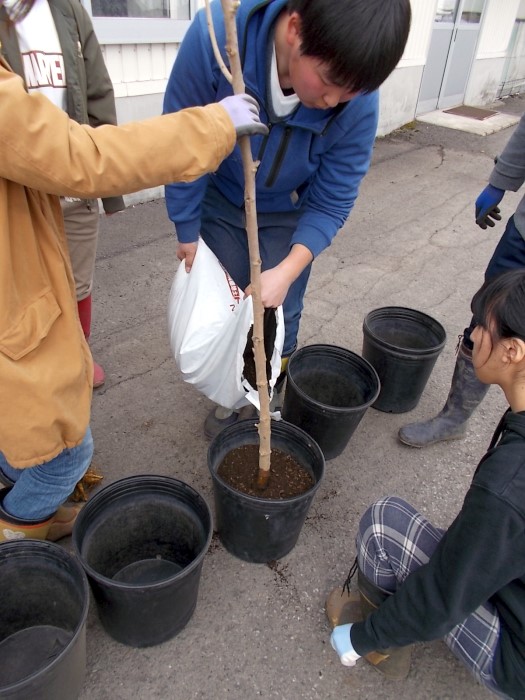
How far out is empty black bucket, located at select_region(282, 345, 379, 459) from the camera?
215cm

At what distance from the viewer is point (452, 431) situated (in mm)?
2525

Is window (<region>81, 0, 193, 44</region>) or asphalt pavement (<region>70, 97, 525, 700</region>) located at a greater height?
window (<region>81, 0, 193, 44</region>)

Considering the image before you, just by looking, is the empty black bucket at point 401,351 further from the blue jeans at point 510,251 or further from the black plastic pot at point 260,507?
the black plastic pot at point 260,507

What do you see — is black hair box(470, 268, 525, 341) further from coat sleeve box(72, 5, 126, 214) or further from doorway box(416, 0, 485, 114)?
doorway box(416, 0, 485, 114)

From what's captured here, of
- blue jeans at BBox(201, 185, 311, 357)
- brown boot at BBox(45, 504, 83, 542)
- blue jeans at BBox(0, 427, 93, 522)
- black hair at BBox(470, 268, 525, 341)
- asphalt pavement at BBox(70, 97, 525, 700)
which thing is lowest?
asphalt pavement at BBox(70, 97, 525, 700)

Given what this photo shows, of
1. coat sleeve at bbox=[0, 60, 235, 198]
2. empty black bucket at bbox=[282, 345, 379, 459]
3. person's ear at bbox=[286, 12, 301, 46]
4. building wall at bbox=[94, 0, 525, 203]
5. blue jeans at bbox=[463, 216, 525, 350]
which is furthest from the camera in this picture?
building wall at bbox=[94, 0, 525, 203]

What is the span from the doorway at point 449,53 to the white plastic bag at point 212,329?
730cm

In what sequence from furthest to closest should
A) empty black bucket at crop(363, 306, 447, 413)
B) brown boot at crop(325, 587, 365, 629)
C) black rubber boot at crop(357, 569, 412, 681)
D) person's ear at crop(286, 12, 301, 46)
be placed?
1. empty black bucket at crop(363, 306, 447, 413)
2. brown boot at crop(325, 587, 365, 629)
3. black rubber boot at crop(357, 569, 412, 681)
4. person's ear at crop(286, 12, 301, 46)

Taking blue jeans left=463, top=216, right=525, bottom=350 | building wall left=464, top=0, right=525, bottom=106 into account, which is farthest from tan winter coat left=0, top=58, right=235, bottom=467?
building wall left=464, top=0, right=525, bottom=106

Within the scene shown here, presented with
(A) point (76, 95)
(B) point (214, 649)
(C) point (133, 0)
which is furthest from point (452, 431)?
(C) point (133, 0)

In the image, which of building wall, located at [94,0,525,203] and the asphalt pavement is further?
building wall, located at [94,0,525,203]

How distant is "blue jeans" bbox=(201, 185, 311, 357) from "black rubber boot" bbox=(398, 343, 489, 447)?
96 centimetres

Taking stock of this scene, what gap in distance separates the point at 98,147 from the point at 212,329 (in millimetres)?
870

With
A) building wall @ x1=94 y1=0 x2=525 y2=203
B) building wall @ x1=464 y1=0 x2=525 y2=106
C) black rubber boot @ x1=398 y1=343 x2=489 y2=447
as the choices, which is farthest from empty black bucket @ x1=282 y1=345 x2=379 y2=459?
building wall @ x1=464 y1=0 x2=525 y2=106
